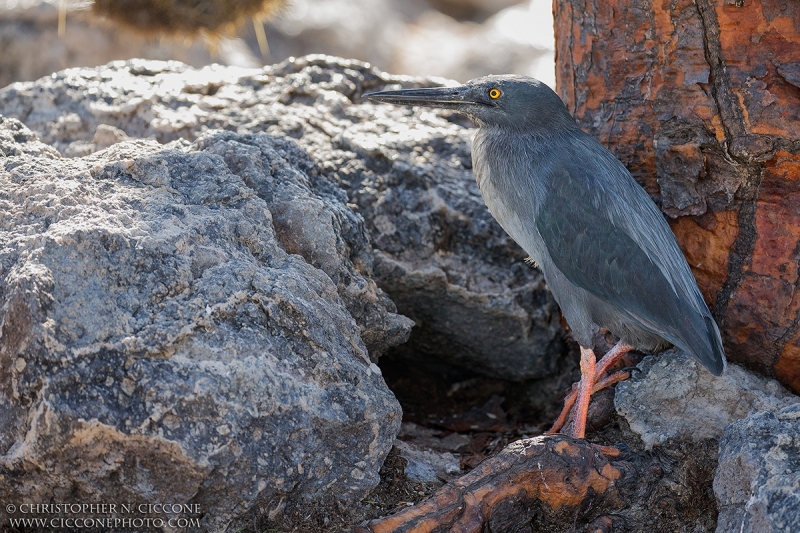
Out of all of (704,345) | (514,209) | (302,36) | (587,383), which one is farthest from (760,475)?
(302,36)

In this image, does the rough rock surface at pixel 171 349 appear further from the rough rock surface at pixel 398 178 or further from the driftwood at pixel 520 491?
the rough rock surface at pixel 398 178

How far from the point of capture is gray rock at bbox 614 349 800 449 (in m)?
3.50

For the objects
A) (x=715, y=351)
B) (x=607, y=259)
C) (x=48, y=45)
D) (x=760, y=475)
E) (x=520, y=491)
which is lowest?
(x=520, y=491)

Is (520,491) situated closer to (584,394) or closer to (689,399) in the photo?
(584,394)

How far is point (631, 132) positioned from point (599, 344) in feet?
3.84

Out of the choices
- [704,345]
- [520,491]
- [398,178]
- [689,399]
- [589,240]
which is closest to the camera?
[520,491]

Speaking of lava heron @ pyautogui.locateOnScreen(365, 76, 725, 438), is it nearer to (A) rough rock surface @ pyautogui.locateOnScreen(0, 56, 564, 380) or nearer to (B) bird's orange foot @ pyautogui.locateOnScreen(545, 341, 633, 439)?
(B) bird's orange foot @ pyautogui.locateOnScreen(545, 341, 633, 439)

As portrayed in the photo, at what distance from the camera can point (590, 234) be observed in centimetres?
371

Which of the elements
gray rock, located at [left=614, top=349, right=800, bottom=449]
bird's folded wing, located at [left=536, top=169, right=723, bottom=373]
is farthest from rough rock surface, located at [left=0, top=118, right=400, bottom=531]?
gray rock, located at [left=614, top=349, right=800, bottom=449]

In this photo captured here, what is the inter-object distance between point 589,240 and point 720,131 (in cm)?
75

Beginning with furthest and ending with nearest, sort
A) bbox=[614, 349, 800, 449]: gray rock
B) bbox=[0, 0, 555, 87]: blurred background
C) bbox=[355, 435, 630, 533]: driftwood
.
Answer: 1. bbox=[0, 0, 555, 87]: blurred background
2. bbox=[614, 349, 800, 449]: gray rock
3. bbox=[355, 435, 630, 533]: driftwood

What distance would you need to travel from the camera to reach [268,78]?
516cm

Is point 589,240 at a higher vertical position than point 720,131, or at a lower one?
lower

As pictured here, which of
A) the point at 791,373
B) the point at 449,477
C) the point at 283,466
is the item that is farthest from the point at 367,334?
the point at 791,373
